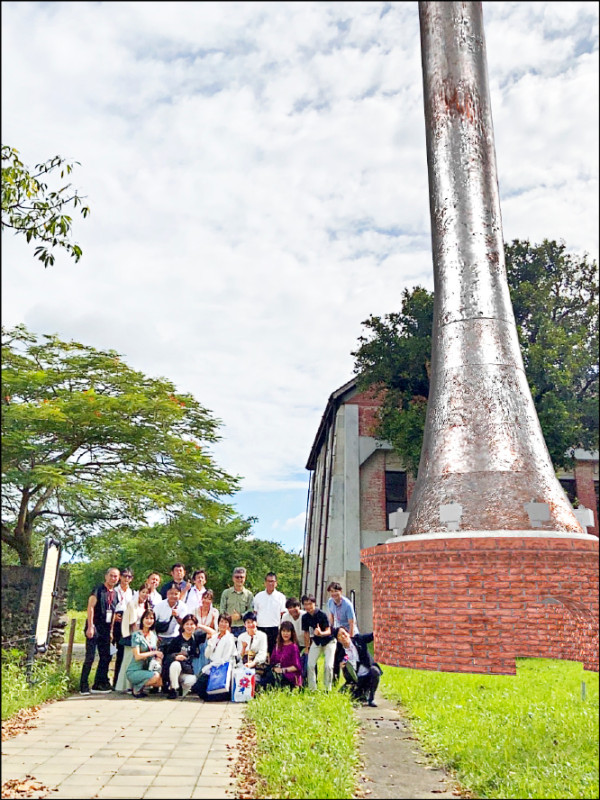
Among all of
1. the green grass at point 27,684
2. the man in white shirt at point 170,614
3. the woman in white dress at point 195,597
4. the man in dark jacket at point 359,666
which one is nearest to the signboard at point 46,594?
the green grass at point 27,684

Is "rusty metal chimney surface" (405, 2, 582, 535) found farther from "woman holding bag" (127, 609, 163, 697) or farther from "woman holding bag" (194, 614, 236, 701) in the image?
"woman holding bag" (127, 609, 163, 697)

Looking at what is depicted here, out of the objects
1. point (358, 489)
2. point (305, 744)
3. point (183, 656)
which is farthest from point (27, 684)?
point (358, 489)

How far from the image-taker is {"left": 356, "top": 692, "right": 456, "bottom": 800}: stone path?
15.7 ft

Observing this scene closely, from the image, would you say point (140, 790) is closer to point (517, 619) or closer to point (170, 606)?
point (517, 619)

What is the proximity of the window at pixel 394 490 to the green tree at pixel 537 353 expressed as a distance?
79.7 inches

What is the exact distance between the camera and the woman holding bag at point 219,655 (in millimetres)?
8258

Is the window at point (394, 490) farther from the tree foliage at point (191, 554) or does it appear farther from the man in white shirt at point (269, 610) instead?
the man in white shirt at point (269, 610)

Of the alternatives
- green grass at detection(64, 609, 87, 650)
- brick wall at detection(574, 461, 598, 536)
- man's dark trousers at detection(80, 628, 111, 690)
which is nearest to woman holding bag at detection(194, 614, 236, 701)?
man's dark trousers at detection(80, 628, 111, 690)

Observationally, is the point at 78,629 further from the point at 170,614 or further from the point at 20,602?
the point at 170,614

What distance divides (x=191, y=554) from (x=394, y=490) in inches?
224

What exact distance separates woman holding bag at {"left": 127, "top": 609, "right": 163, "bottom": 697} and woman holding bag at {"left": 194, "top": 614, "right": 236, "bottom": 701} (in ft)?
1.91

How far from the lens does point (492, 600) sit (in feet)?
17.8

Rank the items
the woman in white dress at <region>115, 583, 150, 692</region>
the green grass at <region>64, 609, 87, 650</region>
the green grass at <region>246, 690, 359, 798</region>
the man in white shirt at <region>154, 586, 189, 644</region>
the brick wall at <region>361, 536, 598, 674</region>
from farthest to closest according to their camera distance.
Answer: the green grass at <region>64, 609, 87, 650</region> < the man in white shirt at <region>154, 586, 189, 644</region> < the woman in white dress at <region>115, 583, 150, 692</region> < the brick wall at <region>361, 536, 598, 674</region> < the green grass at <region>246, 690, 359, 798</region>

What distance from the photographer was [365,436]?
63.3ft
